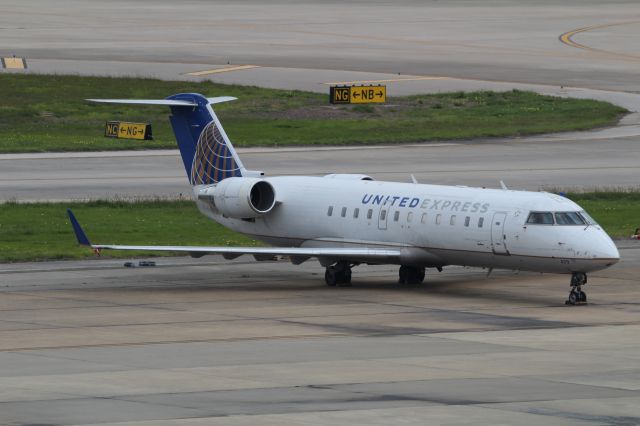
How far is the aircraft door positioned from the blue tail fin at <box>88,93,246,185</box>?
5.48 metres

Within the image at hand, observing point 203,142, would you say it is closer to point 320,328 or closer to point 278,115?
point 320,328

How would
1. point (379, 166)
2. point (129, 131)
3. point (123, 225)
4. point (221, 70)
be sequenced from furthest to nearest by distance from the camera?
point (221, 70)
point (129, 131)
point (379, 166)
point (123, 225)

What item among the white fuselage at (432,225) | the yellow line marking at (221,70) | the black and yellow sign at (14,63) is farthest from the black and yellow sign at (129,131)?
the white fuselage at (432,225)

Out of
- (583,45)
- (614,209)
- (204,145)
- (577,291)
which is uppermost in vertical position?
(204,145)

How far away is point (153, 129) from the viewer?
77500 mm

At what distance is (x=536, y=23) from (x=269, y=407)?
341ft

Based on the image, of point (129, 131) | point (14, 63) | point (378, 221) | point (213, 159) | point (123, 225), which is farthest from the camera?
point (14, 63)

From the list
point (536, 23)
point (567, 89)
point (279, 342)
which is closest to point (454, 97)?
point (567, 89)

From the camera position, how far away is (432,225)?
38188mm

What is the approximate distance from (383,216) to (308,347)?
10.5 meters

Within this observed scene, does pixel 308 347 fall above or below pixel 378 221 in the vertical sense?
below

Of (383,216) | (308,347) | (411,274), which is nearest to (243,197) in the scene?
(383,216)

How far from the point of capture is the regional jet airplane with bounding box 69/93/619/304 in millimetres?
36156

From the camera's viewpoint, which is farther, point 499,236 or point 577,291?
point 499,236
